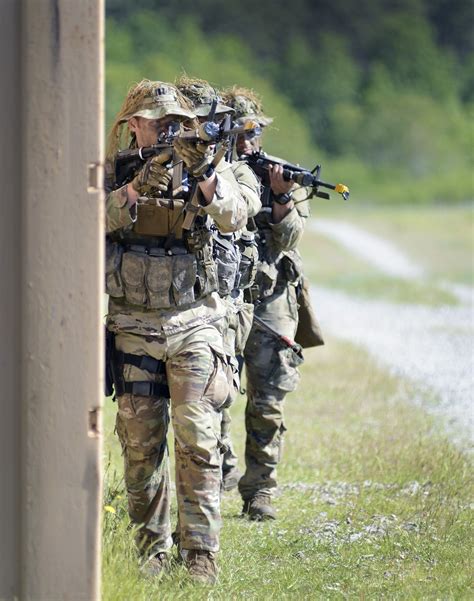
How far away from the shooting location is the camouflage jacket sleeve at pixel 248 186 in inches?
271

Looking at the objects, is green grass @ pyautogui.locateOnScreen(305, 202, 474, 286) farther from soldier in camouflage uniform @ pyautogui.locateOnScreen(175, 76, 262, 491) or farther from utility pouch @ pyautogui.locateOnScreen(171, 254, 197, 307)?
utility pouch @ pyautogui.locateOnScreen(171, 254, 197, 307)

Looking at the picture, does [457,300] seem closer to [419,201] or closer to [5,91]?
[5,91]

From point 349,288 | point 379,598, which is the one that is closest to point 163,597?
point 379,598

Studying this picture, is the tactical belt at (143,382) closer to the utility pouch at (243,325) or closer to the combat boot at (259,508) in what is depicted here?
the utility pouch at (243,325)

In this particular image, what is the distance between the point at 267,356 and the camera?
8.80m

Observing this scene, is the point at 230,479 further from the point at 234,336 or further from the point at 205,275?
the point at 205,275

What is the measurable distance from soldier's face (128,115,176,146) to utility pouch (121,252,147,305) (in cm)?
51

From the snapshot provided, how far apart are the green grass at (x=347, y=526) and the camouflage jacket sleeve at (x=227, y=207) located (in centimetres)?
133

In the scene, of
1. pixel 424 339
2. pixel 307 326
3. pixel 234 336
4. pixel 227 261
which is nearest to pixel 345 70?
pixel 424 339

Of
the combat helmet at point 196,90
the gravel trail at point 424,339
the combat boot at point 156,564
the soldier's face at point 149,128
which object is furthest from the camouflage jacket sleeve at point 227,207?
the gravel trail at point 424,339

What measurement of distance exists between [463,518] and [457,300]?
17.6m

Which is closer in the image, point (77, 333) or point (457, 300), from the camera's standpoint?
point (77, 333)

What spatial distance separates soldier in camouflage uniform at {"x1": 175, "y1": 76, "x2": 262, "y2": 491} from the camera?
23.0 ft

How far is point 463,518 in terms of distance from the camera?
25.8ft
